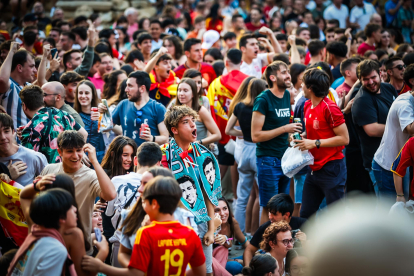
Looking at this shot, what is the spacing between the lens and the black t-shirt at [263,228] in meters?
4.68

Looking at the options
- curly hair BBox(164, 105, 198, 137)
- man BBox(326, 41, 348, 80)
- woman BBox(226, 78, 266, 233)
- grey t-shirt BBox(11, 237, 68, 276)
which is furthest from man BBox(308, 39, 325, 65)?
grey t-shirt BBox(11, 237, 68, 276)

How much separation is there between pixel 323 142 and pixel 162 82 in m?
3.29

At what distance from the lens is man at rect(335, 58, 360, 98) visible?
6332mm

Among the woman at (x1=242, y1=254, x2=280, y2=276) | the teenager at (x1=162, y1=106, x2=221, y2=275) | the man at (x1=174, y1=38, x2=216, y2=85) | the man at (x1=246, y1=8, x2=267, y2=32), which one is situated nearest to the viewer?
the teenager at (x1=162, y1=106, x2=221, y2=275)

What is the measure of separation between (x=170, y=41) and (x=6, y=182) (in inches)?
244

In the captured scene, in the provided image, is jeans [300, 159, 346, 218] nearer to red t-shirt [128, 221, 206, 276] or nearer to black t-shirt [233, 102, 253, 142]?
black t-shirt [233, 102, 253, 142]

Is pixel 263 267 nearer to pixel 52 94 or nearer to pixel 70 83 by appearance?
pixel 52 94

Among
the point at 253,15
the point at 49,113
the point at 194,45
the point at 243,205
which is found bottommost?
the point at 243,205

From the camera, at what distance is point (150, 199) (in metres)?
2.84

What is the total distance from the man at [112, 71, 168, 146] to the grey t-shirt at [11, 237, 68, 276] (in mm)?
2964

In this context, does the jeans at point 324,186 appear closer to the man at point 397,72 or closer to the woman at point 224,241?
the woman at point 224,241

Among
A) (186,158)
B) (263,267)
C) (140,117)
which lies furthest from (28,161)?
(263,267)

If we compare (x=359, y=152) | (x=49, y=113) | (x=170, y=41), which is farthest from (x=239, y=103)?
(x=170, y=41)

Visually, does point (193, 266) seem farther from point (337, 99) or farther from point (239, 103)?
point (337, 99)
